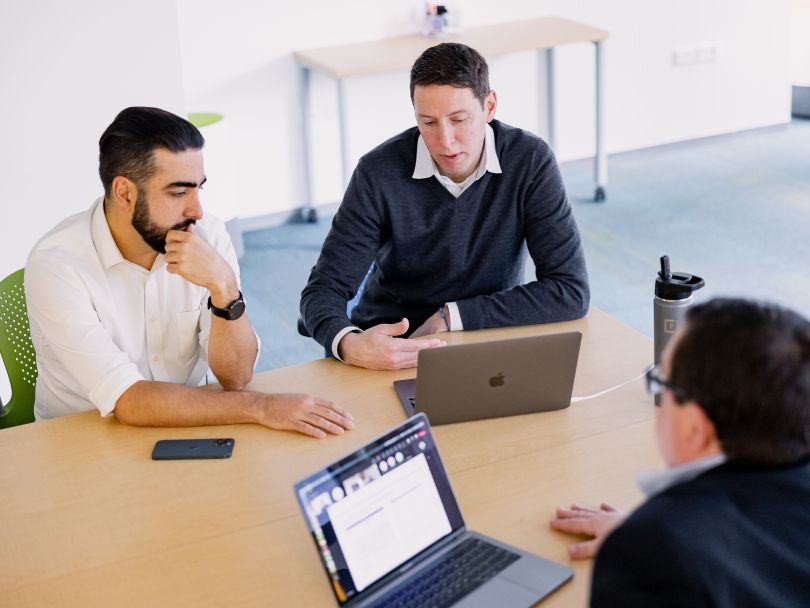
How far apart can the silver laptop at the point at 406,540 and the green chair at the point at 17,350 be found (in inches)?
49.5

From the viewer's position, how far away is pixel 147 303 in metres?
2.49

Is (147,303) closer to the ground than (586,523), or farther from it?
farther from it

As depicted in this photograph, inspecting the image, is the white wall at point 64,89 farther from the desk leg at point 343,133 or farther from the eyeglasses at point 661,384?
the eyeglasses at point 661,384

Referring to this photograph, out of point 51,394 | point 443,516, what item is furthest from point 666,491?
point 51,394

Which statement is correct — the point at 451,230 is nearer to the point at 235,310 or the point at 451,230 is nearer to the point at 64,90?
the point at 235,310

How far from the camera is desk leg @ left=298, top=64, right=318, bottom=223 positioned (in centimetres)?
549

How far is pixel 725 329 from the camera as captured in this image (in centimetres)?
130

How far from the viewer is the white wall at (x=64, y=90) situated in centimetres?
367

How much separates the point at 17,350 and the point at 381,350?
891 mm

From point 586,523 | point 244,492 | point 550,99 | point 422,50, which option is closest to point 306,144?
point 422,50

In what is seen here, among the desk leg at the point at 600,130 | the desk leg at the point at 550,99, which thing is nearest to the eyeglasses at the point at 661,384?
the desk leg at the point at 600,130

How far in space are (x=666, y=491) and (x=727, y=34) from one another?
18.6ft

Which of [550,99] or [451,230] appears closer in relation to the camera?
[451,230]

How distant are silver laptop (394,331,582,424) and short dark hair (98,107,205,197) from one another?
77 cm
